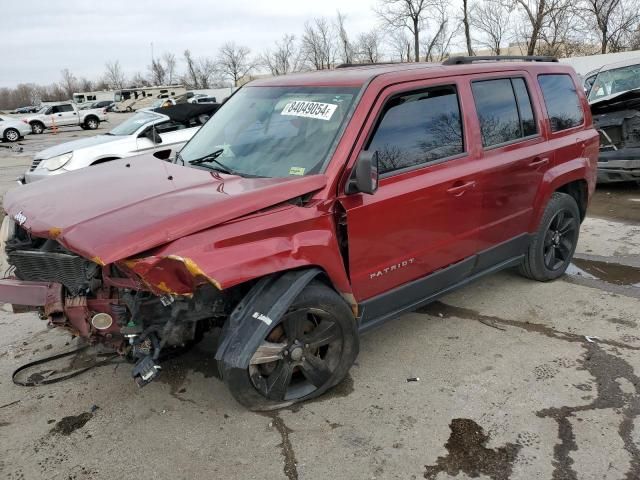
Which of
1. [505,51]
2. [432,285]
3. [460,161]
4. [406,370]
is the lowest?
[406,370]

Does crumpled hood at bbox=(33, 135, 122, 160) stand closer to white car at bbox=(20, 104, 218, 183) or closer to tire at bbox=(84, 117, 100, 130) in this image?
white car at bbox=(20, 104, 218, 183)

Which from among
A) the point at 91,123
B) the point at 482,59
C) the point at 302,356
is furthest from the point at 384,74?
the point at 91,123

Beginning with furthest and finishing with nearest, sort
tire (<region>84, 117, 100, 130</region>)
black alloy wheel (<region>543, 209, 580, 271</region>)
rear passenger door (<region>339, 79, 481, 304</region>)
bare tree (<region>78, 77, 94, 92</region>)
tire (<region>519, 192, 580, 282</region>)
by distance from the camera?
bare tree (<region>78, 77, 94, 92</region>) → tire (<region>84, 117, 100, 130</region>) → black alloy wheel (<region>543, 209, 580, 271</region>) → tire (<region>519, 192, 580, 282</region>) → rear passenger door (<region>339, 79, 481, 304</region>)

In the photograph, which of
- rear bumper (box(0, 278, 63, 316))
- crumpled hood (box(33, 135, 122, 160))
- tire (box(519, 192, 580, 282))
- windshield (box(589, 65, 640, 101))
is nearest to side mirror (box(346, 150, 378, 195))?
rear bumper (box(0, 278, 63, 316))

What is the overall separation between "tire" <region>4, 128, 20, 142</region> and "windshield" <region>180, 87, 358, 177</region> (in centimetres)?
2809

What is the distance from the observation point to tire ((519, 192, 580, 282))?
451 centimetres

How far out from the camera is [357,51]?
58.9m

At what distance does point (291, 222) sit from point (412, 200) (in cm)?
89

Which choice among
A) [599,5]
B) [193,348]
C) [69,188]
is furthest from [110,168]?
[599,5]

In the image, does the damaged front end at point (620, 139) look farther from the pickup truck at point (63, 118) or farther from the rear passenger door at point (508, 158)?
the pickup truck at point (63, 118)

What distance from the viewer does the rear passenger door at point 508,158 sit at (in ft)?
12.4

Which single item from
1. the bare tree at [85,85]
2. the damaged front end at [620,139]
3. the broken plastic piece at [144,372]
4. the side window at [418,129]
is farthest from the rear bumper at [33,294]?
the bare tree at [85,85]

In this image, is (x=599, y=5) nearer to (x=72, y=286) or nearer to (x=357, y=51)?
(x=357, y=51)

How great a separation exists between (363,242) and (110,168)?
1.93m
